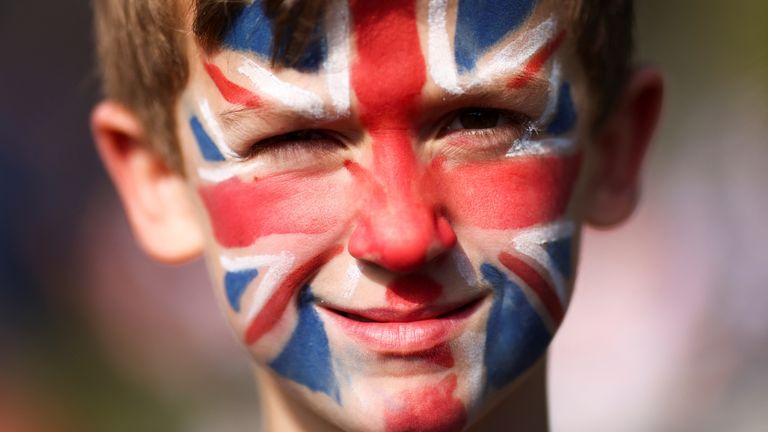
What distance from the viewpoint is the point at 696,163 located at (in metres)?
5.48

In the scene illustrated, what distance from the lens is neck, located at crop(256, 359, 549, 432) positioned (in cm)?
195

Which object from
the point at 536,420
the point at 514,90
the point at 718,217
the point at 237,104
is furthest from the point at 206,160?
the point at 718,217

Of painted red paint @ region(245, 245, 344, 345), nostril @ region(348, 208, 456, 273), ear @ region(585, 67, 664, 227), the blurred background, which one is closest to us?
nostril @ region(348, 208, 456, 273)

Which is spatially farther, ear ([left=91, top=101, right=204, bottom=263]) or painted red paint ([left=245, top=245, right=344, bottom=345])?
ear ([left=91, top=101, right=204, bottom=263])

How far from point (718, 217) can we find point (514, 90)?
3816mm

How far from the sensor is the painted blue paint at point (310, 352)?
5.68 feet

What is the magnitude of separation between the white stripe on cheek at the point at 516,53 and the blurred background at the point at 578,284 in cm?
316

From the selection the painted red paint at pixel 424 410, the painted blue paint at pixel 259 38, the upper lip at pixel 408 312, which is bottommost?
the painted red paint at pixel 424 410

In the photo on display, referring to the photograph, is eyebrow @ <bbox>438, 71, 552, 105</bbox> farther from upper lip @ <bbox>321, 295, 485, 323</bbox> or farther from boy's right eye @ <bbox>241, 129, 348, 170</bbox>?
upper lip @ <bbox>321, 295, 485, 323</bbox>

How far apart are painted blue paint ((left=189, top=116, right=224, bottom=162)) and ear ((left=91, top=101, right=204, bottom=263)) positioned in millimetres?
230

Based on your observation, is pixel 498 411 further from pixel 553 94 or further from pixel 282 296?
pixel 553 94

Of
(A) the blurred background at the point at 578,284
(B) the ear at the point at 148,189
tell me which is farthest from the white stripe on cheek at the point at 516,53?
(A) the blurred background at the point at 578,284

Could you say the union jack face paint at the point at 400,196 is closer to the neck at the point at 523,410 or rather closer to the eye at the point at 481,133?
the eye at the point at 481,133

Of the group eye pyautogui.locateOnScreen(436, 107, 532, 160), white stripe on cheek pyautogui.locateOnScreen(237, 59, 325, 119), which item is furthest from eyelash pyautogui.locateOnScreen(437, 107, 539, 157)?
white stripe on cheek pyautogui.locateOnScreen(237, 59, 325, 119)
